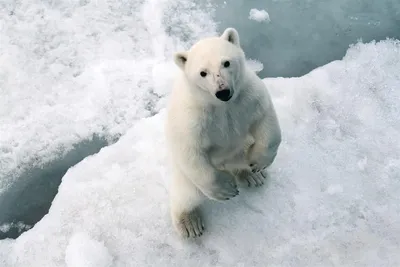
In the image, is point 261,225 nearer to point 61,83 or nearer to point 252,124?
point 252,124

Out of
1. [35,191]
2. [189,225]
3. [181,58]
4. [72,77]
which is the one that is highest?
[181,58]

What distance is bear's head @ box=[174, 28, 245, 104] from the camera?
2.20 meters

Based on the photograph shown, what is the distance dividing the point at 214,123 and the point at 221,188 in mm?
364

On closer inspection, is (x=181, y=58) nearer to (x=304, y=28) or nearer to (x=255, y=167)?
(x=255, y=167)

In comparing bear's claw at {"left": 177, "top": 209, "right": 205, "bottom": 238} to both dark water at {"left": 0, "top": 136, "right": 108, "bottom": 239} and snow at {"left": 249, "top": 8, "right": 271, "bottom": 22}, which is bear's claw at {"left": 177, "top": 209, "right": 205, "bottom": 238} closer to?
dark water at {"left": 0, "top": 136, "right": 108, "bottom": 239}

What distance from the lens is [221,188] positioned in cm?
270

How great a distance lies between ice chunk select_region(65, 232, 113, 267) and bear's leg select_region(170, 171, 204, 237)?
42 cm

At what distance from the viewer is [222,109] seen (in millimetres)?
2518

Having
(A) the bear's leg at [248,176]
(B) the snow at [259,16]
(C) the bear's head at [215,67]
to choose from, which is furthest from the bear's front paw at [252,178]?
(B) the snow at [259,16]

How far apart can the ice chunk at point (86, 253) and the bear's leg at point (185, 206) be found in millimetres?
421

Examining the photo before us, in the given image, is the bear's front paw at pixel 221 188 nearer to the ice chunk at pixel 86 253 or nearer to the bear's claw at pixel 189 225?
the bear's claw at pixel 189 225

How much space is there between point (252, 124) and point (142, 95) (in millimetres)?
1193

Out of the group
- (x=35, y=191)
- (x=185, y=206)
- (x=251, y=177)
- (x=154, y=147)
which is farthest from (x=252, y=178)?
(x=35, y=191)

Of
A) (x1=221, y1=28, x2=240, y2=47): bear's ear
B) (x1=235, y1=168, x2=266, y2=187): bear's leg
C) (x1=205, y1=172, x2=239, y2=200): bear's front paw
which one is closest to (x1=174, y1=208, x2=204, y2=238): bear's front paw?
(x1=205, y1=172, x2=239, y2=200): bear's front paw
